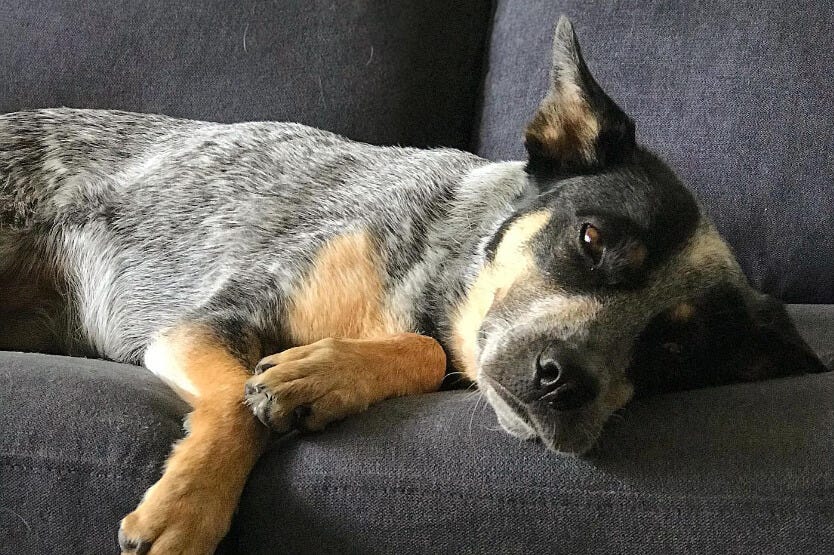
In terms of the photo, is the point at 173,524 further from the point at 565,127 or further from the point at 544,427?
the point at 565,127

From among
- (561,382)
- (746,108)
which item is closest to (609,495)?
(561,382)

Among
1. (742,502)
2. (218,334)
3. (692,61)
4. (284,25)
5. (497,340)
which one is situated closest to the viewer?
(742,502)

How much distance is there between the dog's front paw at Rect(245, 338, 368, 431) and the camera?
1372 mm

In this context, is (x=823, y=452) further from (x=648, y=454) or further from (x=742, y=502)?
(x=648, y=454)

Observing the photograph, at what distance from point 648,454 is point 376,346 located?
559 mm

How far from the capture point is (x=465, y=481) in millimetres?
1253

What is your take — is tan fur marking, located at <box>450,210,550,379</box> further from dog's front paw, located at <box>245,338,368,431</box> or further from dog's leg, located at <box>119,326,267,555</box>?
dog's leg, located at <box>119,326,267,555</box>

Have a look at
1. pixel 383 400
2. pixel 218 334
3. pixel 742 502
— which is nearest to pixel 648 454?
pixel 742 502

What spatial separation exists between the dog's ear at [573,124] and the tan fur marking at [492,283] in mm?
161

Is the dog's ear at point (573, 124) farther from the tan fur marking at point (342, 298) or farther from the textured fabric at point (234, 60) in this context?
the textured fabric at point (234, 60)

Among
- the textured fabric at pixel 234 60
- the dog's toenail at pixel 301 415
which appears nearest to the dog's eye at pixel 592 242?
the dog's toenail at pixel 301 415

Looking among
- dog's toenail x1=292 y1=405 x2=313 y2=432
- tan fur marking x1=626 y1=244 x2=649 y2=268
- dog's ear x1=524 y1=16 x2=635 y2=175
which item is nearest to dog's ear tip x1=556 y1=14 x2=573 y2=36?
dog's ear x1=524 y1=16 x2=635 y2=175

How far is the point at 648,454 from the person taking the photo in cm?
126

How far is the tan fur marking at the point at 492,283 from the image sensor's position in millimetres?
1644
